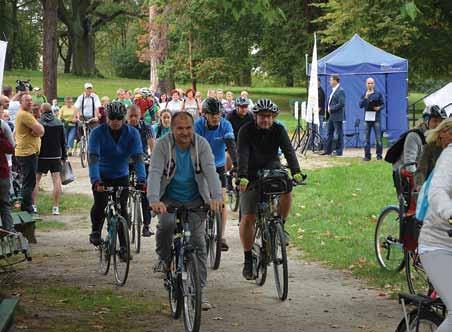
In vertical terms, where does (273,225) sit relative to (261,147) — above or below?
below

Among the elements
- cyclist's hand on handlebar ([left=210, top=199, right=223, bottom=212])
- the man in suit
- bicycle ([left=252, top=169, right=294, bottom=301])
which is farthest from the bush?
cyclist's hand on handlebar ([left=210, top=199, right=223, bottom=212])

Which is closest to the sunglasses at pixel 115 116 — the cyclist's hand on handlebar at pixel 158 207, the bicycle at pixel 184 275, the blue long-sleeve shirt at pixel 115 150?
the blue long-sleeve shirt at pixel 115 150

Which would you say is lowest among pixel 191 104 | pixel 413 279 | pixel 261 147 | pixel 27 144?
pixel 413 279

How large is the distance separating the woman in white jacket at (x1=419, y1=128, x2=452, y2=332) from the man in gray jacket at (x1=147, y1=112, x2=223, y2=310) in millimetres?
2934

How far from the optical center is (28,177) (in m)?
15.9

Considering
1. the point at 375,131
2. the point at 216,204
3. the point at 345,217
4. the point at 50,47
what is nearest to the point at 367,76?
the point at 375,131

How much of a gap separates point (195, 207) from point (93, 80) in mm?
56850

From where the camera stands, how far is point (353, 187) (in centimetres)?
1922

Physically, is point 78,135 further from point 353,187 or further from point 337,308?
point 337,308

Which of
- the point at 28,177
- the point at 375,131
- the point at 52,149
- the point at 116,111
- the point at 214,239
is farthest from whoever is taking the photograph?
the point at 375,131

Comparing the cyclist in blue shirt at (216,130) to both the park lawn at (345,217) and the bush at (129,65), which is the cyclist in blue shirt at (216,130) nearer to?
the park lawn at (345,217)

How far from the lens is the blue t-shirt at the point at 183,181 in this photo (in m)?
8.49

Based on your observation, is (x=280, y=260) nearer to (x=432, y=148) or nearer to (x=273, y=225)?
(x=273, y=225)

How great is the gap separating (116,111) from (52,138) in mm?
5955
